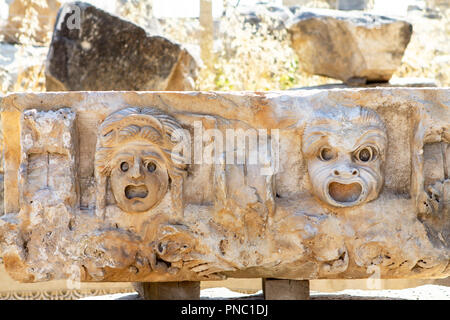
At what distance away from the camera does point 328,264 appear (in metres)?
2.95

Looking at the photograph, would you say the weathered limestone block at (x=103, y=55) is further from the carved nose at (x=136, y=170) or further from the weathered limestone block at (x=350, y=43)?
the carved nose at (x=136, y=170)

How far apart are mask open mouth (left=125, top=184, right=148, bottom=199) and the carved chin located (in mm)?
785

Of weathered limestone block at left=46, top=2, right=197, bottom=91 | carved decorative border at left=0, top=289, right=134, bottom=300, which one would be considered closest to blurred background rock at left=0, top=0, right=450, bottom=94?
weathered limestone block at left=46, top=2, right=197, bottom=91

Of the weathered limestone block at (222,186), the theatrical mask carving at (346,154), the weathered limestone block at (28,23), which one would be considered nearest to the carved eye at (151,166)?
the weathered limestone block at (222,186)

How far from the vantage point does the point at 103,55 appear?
5086mm

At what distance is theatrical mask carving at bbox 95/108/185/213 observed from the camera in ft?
9.38

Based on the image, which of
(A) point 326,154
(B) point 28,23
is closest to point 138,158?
(A) point 326,154

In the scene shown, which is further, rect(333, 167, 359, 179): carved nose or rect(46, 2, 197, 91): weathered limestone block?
rect(46, 2, 197, 91): weathered limestone block

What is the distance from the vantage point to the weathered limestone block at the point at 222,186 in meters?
2.88

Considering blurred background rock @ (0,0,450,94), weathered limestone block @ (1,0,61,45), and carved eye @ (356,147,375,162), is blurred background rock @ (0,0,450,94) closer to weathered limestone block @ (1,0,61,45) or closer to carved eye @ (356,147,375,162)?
weathered limestone block @ (1,0,61,45)

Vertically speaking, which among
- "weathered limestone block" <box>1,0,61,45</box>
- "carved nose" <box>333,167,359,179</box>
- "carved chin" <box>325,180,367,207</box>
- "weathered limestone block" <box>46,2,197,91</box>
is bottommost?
"carved chin" <box>325,180,367,207</box>

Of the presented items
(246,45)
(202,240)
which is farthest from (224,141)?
(246,45)

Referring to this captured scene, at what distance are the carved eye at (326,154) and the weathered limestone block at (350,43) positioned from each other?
2437 millimetres
